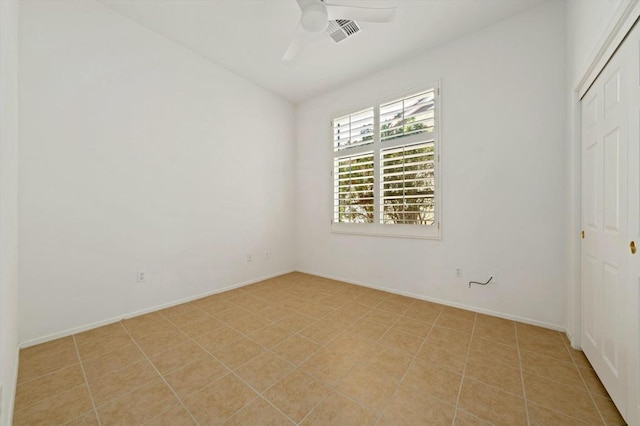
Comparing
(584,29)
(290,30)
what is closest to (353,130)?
(290,30)

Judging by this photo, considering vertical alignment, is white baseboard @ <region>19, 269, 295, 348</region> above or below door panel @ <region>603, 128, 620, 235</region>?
below

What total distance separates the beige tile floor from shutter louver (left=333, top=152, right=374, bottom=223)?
156 cm

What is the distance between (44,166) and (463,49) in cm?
444

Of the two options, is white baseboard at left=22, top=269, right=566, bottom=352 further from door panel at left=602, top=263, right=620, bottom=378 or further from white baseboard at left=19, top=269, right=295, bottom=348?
door panel at left=602, top=263, right=620, bottom=378

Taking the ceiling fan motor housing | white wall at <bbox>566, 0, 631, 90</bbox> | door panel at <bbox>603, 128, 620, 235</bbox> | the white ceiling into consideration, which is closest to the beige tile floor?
door panel at <bbox>603, 128, 620, 235</bbox>

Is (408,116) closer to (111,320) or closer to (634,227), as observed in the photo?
(634,227)

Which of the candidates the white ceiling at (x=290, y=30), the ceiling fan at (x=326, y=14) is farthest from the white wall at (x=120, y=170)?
the ceiling fan at (x=326, y=14)

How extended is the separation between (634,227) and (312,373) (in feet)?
6.79

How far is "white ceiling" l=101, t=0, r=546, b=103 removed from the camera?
2434 millimetres

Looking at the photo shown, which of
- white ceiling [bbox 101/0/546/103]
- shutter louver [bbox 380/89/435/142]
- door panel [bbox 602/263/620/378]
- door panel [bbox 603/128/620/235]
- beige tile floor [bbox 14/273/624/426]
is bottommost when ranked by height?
beige tile floor [bbox 14/273/624/426]

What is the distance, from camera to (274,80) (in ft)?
12.7

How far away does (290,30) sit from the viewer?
2.78 metres

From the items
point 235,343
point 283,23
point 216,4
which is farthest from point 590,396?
point 216,4

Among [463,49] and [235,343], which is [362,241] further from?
[463,49]
